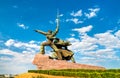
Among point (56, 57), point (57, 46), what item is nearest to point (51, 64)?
point (56, 57)

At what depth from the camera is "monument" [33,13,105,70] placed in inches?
1275

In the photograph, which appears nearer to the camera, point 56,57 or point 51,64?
point 51,64

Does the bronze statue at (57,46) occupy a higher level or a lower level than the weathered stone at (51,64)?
higher

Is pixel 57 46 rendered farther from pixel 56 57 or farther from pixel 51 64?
pixel 51 64

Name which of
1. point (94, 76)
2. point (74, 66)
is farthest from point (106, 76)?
point (74, 66)

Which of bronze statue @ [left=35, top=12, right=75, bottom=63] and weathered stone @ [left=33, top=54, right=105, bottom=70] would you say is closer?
weathered stone @ [left=33, top=54, right=105, bottom=70]

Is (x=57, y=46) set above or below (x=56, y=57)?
above

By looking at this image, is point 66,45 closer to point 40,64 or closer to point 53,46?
point 53,46

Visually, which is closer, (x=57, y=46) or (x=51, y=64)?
(x=51, y=64)

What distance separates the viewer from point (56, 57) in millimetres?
33906

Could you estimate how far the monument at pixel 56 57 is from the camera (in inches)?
1275

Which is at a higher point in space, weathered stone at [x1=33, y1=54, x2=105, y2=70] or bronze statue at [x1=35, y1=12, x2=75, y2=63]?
bronze statue at [x1=35, y1=12, x2=75, y2=63]

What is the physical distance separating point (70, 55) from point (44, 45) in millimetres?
3425

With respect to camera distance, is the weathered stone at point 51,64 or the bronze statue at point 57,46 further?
the bronze statue at point 57,46
